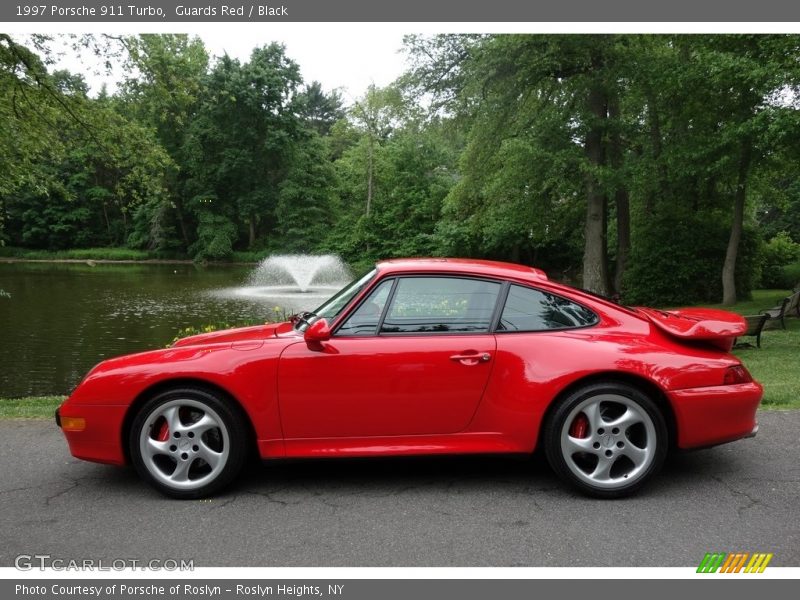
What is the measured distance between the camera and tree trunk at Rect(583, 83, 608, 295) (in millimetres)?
17469

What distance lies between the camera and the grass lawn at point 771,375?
20.3 feet

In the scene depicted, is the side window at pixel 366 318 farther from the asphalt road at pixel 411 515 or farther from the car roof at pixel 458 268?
Result: the asphalt road at pixel 411 515

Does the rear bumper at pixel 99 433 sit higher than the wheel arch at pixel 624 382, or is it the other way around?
the wheel arch at pixel 624 382

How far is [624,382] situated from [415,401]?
1285mm

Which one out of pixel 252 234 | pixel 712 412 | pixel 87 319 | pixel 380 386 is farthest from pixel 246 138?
pixel 712 412

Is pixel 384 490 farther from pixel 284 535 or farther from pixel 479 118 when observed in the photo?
pixel 479 118

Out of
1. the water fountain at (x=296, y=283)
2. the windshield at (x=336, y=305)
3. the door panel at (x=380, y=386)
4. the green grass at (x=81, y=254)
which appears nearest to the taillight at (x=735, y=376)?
the door panel at (x=380, y=386)

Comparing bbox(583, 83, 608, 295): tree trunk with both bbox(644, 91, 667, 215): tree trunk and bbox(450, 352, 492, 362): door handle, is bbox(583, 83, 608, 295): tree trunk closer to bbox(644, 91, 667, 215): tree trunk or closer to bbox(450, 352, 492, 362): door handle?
bbox(644, 91, 667, 215): tree trunk

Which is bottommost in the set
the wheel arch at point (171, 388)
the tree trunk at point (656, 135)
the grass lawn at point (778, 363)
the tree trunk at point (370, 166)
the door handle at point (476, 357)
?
the grass lawn at point (778, 363)

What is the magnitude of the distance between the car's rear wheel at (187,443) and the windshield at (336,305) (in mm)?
779

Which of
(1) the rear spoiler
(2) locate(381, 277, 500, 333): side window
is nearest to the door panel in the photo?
(2) locate(381, 277, 500, 333): side window

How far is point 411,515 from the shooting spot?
3.58 meters

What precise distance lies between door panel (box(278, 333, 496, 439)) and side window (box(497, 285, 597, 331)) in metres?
0.26

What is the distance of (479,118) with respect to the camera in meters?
17.6
